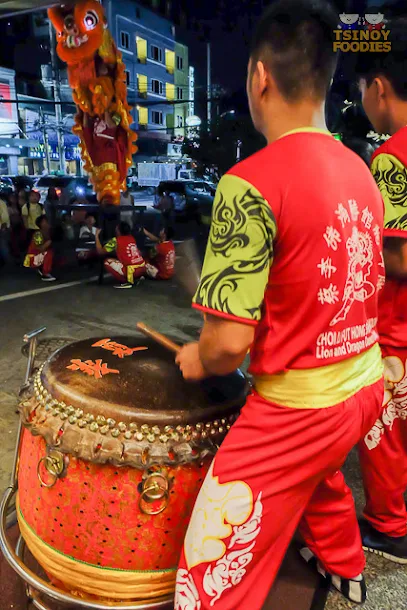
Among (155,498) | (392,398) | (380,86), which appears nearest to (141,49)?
(380,86)

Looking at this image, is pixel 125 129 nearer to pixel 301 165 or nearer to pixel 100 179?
pixel 100 179

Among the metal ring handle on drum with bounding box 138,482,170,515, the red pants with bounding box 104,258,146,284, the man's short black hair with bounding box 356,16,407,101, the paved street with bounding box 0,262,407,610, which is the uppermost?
the man's short black hair with bounding box 356,16,407,101

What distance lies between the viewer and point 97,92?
7172mm

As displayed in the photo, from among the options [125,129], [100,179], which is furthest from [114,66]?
[100,179]

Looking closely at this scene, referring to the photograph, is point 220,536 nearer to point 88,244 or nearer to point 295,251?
point 295,251

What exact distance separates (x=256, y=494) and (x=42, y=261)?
7736 millimetres

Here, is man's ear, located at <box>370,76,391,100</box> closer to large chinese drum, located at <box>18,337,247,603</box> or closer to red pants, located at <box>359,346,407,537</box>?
red pants, located at <box>359,346,407,537</box>

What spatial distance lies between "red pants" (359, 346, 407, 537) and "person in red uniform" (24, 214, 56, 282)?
6978mm

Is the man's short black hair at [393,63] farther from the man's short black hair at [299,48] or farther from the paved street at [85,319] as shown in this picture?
the paved street at [85,319]

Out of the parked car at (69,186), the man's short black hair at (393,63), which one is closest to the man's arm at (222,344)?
the man's short black hair at (393,63)

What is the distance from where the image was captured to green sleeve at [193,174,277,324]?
110 cm

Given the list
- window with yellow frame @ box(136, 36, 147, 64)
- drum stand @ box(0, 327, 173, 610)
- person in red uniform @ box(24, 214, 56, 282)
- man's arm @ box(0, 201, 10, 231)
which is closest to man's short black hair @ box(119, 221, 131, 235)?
person in red uniform @ box(24, 214, 56, 282)

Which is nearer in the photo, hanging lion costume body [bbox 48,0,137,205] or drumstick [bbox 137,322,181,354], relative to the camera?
drumstick [bbox 137,322,181,354]

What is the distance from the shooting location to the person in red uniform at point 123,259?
7.75 meters
